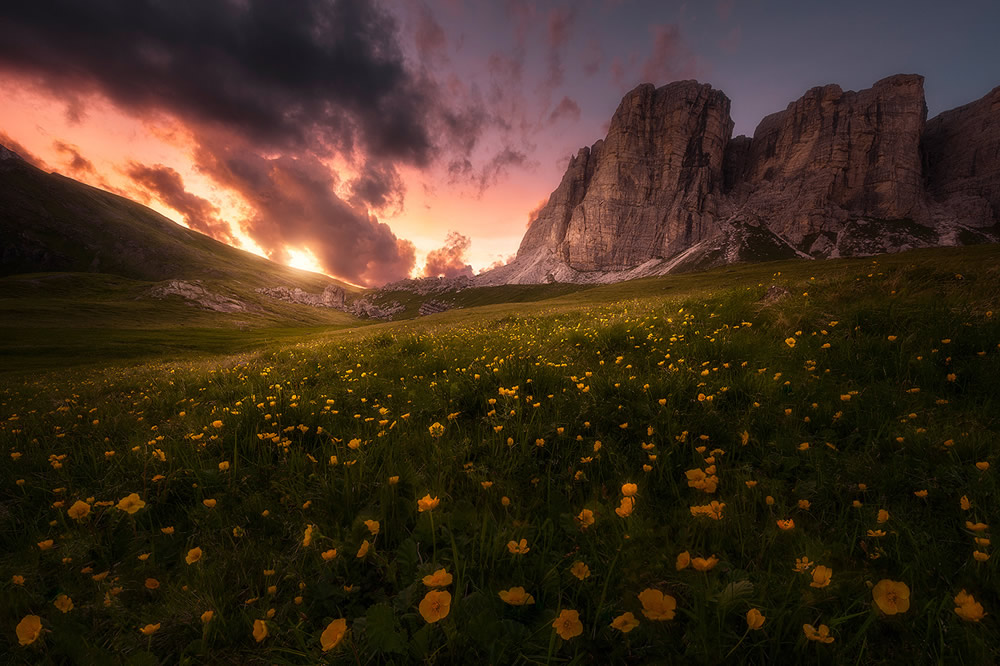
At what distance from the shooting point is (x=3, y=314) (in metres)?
84.3

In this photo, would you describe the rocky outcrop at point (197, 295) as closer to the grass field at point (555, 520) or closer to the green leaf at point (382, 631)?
the grass field at point (555, 520)

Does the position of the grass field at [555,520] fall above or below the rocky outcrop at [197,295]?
below

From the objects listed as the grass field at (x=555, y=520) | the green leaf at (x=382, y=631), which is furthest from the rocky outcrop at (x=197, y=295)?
the green leaf at (x=382, y=631)

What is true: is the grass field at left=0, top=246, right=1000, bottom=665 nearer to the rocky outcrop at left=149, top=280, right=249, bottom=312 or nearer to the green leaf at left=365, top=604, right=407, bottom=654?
Result: the green leaf at left=365, top=604, right=407, bottom=654

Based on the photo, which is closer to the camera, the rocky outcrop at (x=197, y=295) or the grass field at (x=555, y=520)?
the grass field at (x=555, y=520)

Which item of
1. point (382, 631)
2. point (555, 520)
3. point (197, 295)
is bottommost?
point (555, 520)

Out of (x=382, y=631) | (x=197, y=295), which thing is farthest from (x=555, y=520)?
(x=197, y=295)

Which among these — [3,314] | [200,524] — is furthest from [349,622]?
[3,314]

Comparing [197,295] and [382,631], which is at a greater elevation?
[197,295]

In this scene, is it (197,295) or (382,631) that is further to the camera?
(197,295)

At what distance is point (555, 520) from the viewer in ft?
8.73

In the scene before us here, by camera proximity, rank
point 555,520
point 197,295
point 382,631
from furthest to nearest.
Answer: point 197,295 < point 555,520 < point 382,631

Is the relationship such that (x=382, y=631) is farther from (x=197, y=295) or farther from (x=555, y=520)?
(x=197, y=295)

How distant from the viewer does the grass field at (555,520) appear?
1.76 m
